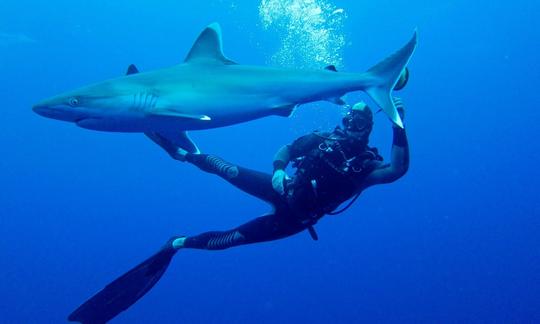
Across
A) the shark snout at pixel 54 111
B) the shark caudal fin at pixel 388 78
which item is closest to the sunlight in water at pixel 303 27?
the shark caudal fin at pixel 388 78

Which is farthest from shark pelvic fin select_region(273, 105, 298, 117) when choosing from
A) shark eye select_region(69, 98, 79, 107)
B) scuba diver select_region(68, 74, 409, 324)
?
shark eye select_region(69, 98, 79, 107)

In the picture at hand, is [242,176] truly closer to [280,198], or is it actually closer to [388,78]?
[280,198]

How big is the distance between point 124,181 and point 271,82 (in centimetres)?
5366

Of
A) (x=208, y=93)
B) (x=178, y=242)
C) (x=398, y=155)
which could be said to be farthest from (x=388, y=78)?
(x=178, y=242)

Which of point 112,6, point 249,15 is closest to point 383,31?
point 249,15

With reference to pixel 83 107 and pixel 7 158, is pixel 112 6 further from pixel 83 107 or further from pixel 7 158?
pixel 83 107

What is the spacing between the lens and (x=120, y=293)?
7898 millimetres

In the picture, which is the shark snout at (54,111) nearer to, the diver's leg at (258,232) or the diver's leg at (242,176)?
the diver's leg at (242,176)

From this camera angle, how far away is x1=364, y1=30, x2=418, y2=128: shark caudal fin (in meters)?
5.17

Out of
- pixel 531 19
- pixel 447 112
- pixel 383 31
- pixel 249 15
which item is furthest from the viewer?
pixel 447 112

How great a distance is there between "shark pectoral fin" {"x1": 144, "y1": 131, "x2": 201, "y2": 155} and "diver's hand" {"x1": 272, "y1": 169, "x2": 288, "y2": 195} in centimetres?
134

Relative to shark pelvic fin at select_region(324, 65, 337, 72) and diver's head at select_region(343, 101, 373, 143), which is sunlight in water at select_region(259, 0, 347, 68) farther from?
shark pelvic fin at select_region(324, 65, 337, 72)

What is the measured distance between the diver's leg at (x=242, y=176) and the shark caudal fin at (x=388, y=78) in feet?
7.45

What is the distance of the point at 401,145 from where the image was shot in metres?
5.64
